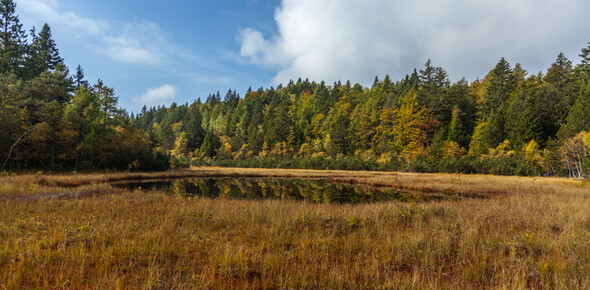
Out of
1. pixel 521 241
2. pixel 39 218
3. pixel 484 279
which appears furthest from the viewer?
pixel 39 218

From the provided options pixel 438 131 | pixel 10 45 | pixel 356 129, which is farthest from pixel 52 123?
pixel 438 131

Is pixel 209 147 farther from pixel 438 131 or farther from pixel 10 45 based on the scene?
pixel 438 131

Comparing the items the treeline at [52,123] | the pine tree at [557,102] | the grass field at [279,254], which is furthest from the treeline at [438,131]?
the grass field at [279,254]

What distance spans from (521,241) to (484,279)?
2856 millimetres

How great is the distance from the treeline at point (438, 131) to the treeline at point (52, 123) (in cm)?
1308

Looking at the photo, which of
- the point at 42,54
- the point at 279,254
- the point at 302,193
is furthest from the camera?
the point at 42,54

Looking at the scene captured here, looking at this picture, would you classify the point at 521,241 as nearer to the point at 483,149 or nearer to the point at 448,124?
the point at 483,149

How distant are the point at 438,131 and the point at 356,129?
22.2m

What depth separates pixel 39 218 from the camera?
25.1 ft

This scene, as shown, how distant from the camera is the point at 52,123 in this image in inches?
1162

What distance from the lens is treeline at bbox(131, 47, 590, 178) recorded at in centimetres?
3719

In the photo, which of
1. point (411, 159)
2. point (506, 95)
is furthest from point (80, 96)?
point (506, 95)

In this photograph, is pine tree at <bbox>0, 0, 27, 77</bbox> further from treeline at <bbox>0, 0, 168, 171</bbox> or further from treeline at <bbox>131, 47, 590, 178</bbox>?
treeline at <bbox>131, 47, 590, 178</bbox>

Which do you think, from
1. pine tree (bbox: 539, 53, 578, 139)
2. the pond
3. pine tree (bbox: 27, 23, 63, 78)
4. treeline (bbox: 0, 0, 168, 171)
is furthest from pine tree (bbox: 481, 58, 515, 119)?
pine tree (bbox: 27, 23, 63, 78)
